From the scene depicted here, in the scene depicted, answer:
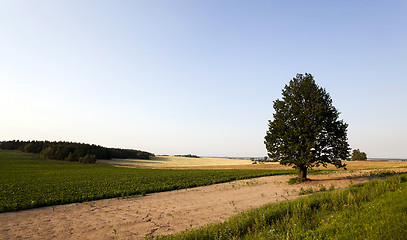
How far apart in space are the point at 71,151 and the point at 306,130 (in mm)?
97745

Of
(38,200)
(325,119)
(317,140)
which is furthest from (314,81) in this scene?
(38,200)

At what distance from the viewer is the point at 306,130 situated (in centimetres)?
2467

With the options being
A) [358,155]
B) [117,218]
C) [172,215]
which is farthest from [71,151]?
[358,155]

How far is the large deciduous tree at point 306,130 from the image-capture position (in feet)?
81.0

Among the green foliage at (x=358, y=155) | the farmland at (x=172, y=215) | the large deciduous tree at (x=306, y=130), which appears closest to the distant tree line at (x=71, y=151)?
the farmland at (x=172, y=215)

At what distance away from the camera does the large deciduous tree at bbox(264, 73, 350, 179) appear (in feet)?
81.0

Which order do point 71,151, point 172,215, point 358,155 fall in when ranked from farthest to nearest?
point 358,155
point 71,151
point 172,215

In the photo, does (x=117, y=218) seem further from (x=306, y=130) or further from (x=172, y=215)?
(x=306, y=130)

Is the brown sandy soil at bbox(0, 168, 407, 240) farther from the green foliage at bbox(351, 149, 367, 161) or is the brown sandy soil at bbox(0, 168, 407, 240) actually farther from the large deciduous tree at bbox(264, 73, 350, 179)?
the green foliage at bbox(351, 149, 367, 161)

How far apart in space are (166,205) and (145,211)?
2335 mm

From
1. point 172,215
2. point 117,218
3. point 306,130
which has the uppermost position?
point 306,130

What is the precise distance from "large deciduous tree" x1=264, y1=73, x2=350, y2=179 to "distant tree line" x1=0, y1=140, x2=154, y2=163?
79.3 m

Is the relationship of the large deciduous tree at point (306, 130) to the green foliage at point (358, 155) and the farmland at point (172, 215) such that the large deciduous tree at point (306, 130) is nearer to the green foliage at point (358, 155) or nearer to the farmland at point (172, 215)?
the farmland at point (172, 215)

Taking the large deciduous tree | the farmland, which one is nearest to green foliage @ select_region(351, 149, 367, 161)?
the large deciduous tree
